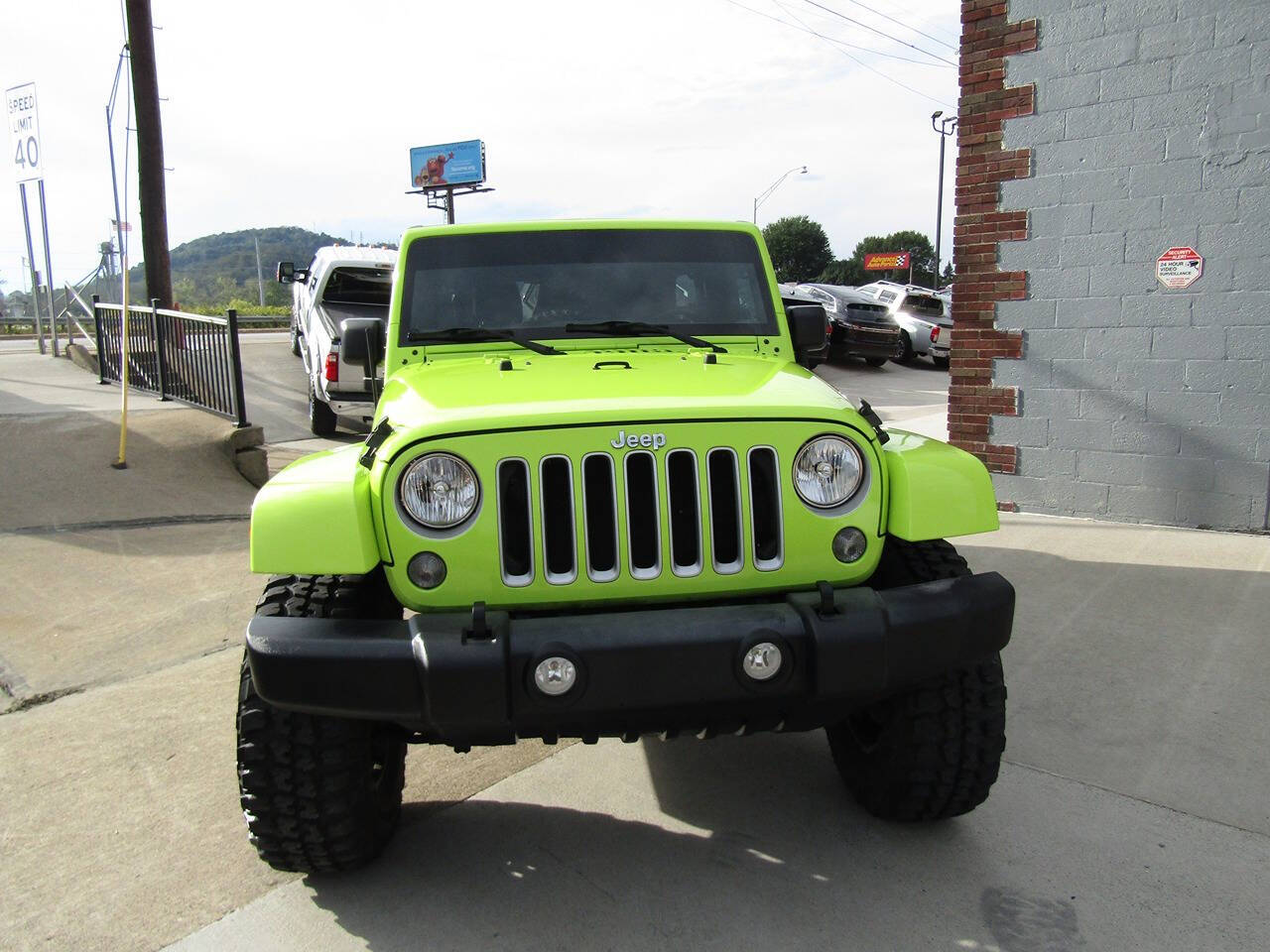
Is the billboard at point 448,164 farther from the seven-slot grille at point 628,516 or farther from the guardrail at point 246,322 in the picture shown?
the seven-slot grille at point 628,516

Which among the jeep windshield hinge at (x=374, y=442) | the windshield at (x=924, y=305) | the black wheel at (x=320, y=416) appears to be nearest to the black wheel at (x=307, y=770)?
the jeep windshield hinge at (x=374, y=442)

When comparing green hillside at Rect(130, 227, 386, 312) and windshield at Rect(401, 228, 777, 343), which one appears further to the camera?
green hillside at Rect(130, 227, 386, 312)

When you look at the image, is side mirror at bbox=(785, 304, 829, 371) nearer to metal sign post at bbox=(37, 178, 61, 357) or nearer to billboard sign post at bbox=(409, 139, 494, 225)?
metal sign post at bbox=(37, 178, 61, 357)

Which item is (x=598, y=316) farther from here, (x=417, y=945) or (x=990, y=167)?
(x=990, y=167)

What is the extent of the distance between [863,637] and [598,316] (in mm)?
1724

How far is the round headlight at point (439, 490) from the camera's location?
2.44 metres

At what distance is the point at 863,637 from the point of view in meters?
2.34

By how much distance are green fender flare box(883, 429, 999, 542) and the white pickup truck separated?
8.21 m

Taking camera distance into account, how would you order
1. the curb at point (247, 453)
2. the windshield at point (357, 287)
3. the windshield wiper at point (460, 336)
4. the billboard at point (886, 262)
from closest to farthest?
1. the windshield wiper at point (460, 336)
2. the curb at point (247, 453)
3. the windshield at point (357, 287)
4. the billboard at point (886, 262)

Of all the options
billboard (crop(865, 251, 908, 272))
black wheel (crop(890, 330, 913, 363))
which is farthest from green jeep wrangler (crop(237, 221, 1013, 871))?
billboard (crop(865, 251, 908, 272))

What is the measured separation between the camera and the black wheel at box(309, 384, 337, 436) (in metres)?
11.1

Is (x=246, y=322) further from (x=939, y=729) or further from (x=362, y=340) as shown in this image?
(x=939, y=729)

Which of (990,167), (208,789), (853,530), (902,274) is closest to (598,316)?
(853,530)

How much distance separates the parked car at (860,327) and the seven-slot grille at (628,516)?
1640cm
